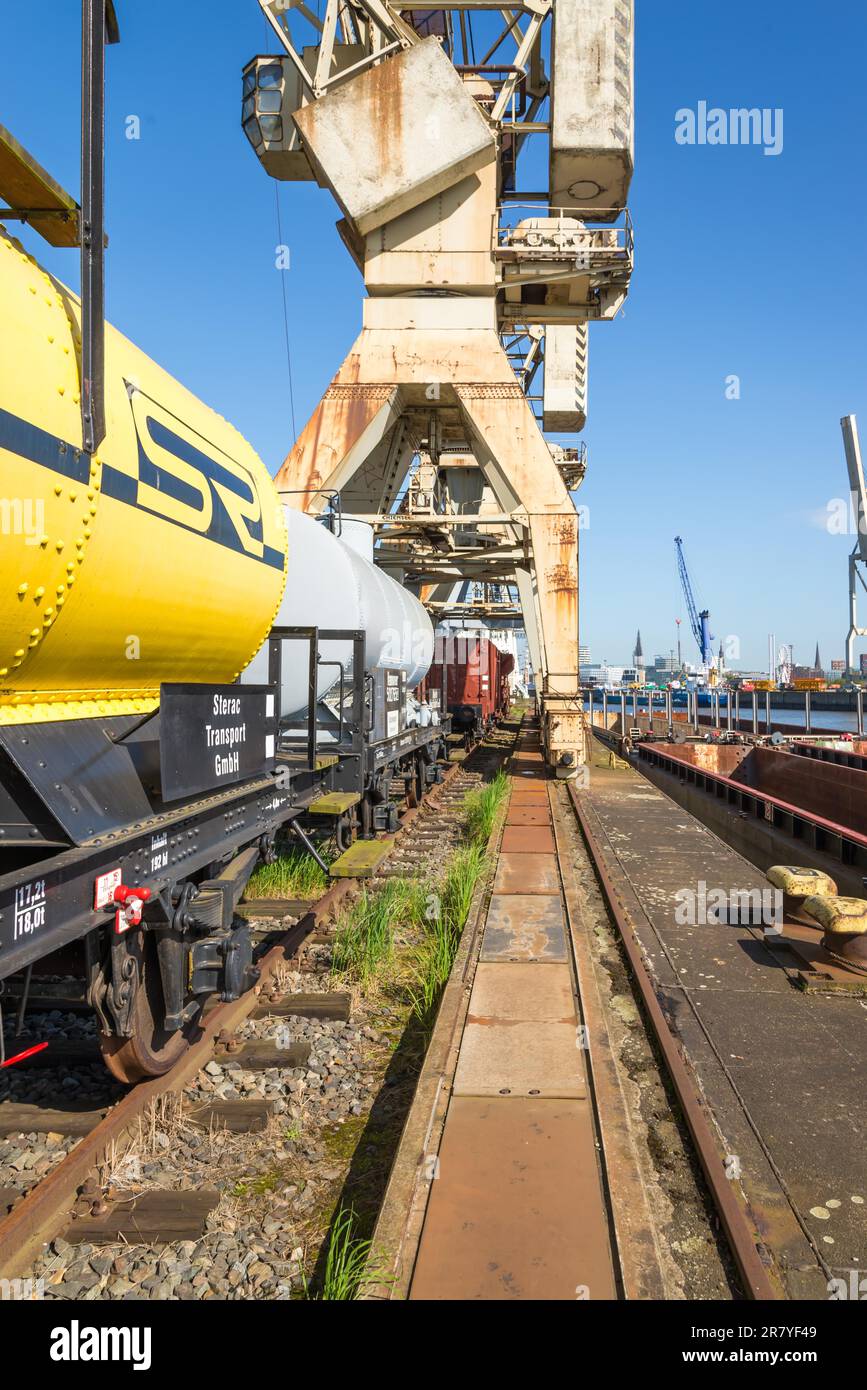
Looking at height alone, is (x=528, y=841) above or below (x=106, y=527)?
below

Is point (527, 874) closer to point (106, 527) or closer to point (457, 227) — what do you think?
point (106, 527)

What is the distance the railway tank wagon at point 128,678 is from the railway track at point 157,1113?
278 millimetres

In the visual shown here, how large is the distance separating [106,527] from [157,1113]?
3352 millimetres

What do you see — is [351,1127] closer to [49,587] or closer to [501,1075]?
[501,1075]

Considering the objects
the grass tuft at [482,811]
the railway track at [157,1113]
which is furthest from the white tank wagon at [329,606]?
the grass tuft at [482,811]

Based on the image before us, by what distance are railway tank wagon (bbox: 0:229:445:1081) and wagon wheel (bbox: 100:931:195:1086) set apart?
0.6 inches

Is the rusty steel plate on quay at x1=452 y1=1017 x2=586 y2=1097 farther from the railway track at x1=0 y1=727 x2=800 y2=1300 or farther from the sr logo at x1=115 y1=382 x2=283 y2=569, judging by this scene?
the sr logo at x1=115 y1=382 x2=283 y2=569

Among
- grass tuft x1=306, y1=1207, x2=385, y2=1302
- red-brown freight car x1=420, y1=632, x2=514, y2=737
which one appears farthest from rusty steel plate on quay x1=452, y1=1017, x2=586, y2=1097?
red-brown freight car x1=420, y1=632, x2=514, y2=737

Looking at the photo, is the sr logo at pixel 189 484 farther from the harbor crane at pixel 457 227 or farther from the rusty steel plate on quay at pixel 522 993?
the harbor crane at pixel 457 227

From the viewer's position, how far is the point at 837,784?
19.8 meters

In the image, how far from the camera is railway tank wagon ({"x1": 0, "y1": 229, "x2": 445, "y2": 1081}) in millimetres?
3229

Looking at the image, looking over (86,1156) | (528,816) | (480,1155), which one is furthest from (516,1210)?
(528,816)

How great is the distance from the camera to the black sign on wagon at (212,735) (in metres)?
4.30

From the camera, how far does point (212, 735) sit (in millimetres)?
4875
